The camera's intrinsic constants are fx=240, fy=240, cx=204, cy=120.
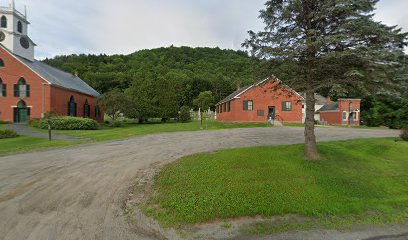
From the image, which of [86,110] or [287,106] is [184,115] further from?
[287,106]

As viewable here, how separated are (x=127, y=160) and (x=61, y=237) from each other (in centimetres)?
613

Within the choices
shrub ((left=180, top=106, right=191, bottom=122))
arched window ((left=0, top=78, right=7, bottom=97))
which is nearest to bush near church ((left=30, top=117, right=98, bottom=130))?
arched window ((left=0, top=78, right=7, bottom=97))

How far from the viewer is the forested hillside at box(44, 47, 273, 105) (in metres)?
75.1

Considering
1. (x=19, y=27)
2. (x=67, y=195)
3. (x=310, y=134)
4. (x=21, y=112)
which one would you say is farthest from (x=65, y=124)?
(x=310, y=134)

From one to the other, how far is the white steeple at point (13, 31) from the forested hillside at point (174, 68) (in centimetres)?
2857

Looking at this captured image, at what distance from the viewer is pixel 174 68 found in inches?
3482

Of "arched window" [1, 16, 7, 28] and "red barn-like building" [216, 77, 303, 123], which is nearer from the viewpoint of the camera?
"arched window" [1, 16, 7, 28]

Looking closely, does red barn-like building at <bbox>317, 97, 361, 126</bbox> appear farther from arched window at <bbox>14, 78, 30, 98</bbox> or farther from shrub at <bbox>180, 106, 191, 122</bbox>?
arched window at <bbox>14, 78, 30, 98</bbox>

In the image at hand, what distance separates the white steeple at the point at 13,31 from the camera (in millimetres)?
33031

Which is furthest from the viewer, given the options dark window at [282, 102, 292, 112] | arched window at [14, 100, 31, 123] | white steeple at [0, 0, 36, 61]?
dark window at [282, 102, 292, 112]

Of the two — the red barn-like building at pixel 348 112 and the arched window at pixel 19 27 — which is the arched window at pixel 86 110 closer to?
the arched window at pixel 19 27

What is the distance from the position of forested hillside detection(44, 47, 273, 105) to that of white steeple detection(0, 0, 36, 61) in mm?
28569

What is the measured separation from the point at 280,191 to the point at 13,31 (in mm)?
41737

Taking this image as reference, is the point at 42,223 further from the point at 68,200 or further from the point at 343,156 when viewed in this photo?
the point at 343,156
